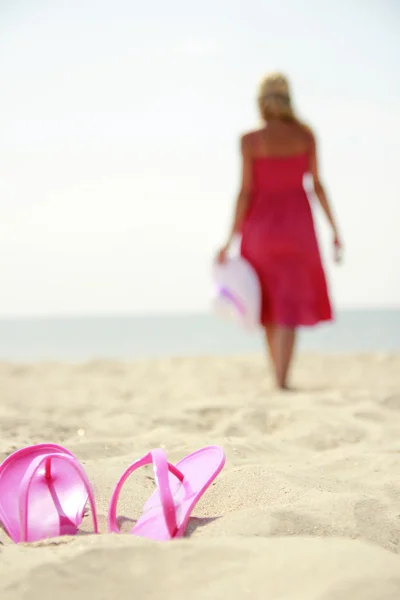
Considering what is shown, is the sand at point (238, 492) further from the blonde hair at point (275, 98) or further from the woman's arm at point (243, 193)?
the blonde hair at point (275, 98)

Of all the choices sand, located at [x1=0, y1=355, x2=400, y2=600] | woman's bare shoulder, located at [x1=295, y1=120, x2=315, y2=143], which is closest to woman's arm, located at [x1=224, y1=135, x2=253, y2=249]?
woman's bare shoulder, located at [x1=295, y1=120, x2=315, y2=143]

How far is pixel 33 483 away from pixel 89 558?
53 centimetres

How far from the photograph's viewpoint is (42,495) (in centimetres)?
161

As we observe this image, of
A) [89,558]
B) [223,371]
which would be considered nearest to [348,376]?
[223,371]

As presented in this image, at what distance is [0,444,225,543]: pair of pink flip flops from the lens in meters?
1.45

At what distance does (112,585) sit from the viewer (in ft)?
3.59

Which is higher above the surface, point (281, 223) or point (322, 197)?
point (322, 197)

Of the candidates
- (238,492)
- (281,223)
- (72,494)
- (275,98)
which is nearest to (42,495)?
(72,494)

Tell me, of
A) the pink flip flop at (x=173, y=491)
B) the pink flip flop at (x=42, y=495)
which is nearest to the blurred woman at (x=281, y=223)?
the pink flip flop at (x=173, y=491)

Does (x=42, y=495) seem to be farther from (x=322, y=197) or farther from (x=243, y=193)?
(x=322, y=197)

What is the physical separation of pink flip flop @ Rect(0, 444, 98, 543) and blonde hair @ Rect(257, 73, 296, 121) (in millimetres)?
2681

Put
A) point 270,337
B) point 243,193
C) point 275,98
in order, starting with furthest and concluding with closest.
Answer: point 270,337 → point 243,193 → point 275,98

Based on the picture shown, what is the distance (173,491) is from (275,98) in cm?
273

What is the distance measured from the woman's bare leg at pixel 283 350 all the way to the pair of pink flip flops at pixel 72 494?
2139 millimetres
